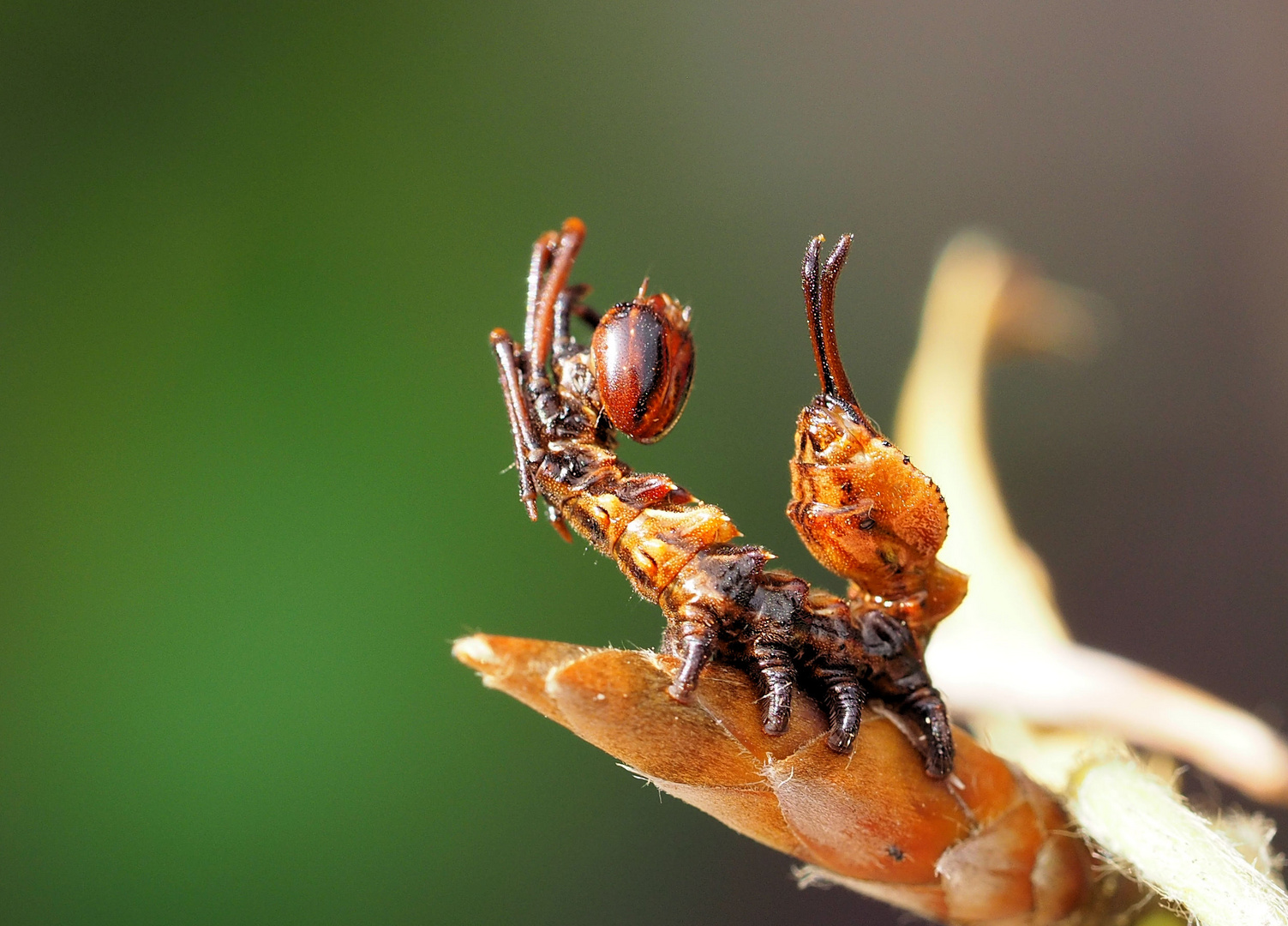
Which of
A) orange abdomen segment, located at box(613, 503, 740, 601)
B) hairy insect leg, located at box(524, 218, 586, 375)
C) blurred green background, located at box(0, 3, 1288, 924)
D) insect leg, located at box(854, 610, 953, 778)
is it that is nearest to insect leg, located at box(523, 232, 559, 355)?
hairy insect leg, located at box(524, 218, 586, 375)

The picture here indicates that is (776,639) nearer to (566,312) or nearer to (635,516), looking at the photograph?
(635,516)

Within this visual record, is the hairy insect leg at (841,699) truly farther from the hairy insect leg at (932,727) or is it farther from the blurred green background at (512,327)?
the blurred green background at (512,327)

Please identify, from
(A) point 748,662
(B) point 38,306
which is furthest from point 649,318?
(B) point 38,306

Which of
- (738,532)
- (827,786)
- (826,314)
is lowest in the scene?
(827,786)

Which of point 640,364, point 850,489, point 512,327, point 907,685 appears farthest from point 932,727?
point 512,327

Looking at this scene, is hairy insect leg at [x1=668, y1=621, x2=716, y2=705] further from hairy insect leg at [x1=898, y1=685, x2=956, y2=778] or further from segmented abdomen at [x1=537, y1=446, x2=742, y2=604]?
hairy insect leg at [x1=898, y1=685, x2=956, y2=778]

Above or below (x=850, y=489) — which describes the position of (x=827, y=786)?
below

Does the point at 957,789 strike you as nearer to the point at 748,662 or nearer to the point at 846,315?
the point at 748,662
